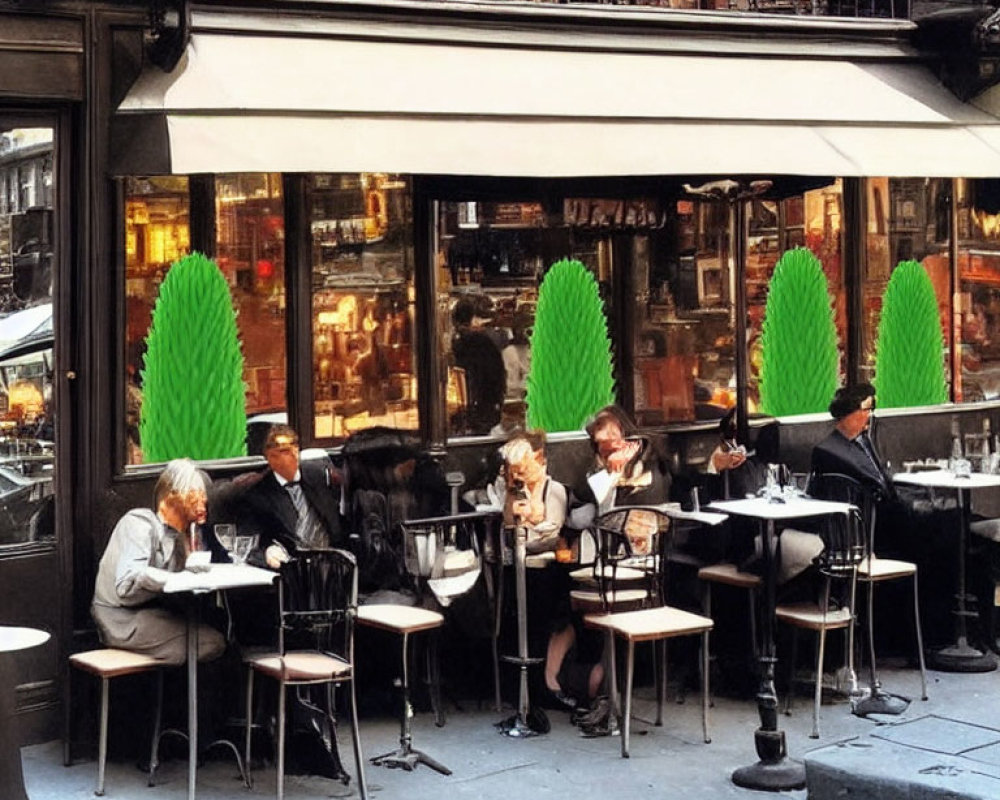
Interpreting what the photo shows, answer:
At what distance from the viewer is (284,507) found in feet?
31.0

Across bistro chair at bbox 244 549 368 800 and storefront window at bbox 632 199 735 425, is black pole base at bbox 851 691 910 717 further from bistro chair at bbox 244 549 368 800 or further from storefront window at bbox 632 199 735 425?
bistro chair at bbox 244 549 368 800

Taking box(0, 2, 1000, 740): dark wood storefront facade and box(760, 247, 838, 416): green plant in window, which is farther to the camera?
box(760, 247, 838, 416): green plant in window

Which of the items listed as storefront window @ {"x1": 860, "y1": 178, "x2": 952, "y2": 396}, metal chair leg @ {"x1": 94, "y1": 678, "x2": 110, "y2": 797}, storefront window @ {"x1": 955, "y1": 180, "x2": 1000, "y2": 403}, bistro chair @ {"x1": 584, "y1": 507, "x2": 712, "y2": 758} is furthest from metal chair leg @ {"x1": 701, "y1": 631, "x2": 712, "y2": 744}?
storefront window @ {"x1": 955, "y1": 180, "x2": 1000, "y2": 403}

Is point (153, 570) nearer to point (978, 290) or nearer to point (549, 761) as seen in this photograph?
point (549, 761)

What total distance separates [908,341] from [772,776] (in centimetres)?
507

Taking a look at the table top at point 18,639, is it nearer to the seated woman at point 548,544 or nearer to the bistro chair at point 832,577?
the seated woman at point 548,544

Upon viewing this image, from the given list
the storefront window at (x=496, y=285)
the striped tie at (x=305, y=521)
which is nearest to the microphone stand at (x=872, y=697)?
the storefront window at (x=496, y=285)

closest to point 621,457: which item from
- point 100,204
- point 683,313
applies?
point 683,313

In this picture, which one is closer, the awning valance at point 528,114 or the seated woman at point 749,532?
the awning valance at point 528,114

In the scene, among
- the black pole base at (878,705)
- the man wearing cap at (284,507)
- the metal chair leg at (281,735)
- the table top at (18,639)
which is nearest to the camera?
the table top at (18,639)

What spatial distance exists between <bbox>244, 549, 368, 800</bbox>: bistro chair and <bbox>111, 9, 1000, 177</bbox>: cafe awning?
76.8 inches

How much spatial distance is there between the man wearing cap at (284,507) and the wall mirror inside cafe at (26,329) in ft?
3.36

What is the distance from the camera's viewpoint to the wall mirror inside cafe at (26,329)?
30.1ft

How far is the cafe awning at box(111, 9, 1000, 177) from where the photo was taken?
29.6 feet
